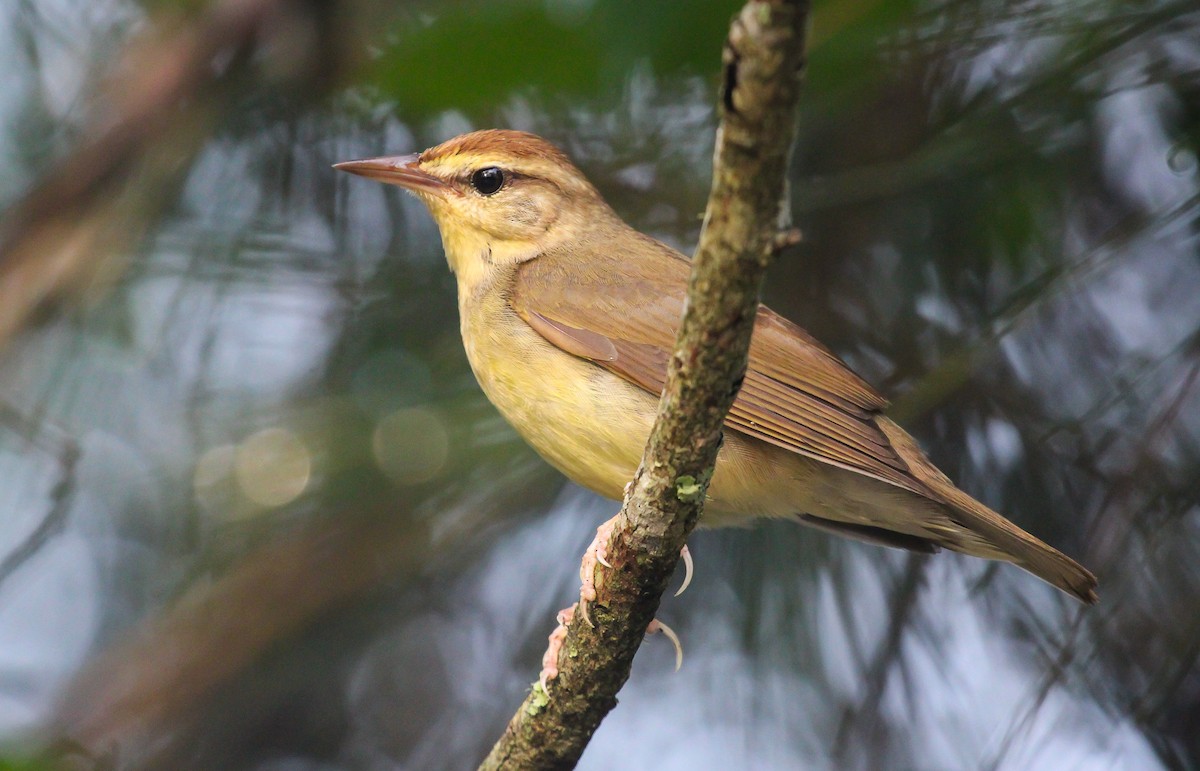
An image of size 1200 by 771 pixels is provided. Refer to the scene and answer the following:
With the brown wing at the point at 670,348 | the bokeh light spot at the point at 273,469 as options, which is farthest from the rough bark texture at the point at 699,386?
the bokeh light spot at the point at 273,469

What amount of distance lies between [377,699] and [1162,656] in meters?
2.65

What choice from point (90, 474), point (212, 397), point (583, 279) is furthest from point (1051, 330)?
point (90, 474)

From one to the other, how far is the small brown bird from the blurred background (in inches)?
14.3

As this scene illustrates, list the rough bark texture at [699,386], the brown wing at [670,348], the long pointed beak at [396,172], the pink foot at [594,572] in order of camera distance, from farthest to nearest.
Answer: the long pointed beak at [396,172] < the brown wing at [670,348] < the pink foot at [594,572] < the rough bark texture at [699,386]

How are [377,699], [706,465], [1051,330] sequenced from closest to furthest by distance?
[706,465]
[1051,330]
[377,699]

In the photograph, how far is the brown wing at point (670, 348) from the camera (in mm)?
3145

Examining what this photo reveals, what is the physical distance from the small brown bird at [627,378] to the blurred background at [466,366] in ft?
1.19

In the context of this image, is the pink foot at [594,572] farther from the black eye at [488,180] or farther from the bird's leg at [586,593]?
the black eye at [488,180]

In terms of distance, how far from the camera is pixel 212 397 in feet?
14.5

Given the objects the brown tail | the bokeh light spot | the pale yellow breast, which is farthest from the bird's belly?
the bokeh light spot

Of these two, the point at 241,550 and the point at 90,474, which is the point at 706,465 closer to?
the point at 241,550

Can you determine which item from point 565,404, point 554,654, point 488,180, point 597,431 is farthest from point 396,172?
point 554,654

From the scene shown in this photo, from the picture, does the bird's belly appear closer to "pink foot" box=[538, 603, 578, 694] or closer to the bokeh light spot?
"pink foot" box=[538, 603, 578, 694]

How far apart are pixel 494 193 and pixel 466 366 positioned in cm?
61
